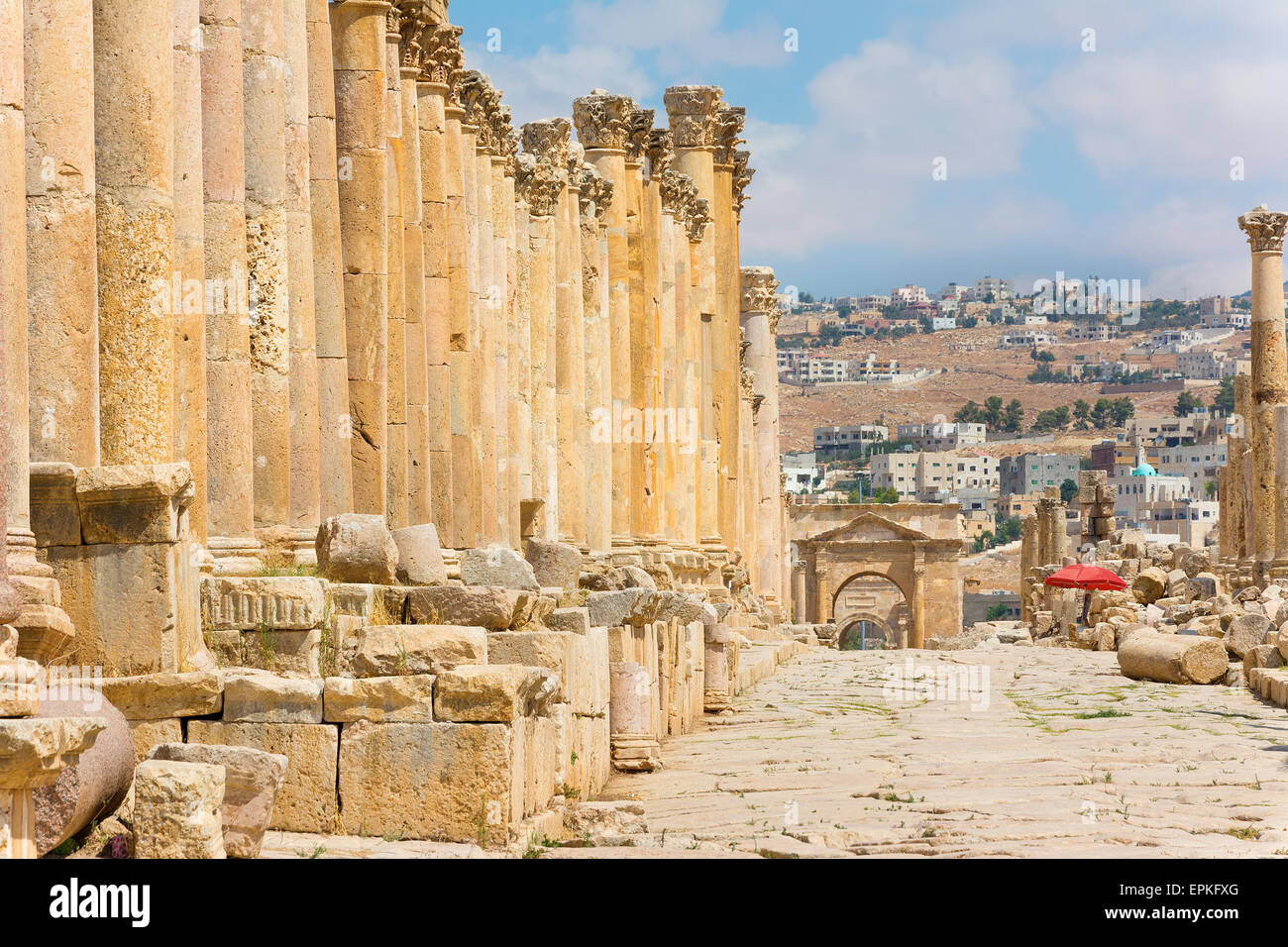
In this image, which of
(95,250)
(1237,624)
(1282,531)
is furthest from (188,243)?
(1282,531)

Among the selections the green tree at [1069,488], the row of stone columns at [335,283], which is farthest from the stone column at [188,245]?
the green tree at [1069,488]

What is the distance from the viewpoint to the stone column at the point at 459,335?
1719 cm

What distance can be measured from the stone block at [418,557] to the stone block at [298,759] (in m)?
2.75

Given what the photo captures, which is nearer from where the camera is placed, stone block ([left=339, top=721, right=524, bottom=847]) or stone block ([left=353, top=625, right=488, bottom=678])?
stone block ([left=339, top=721, right=524, bottom=847])

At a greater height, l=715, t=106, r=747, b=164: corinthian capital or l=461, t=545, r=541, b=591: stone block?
l=715, t=106, r=747, b=164: corinthian capital

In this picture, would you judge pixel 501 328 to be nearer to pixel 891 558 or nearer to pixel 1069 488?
pixel 891 558

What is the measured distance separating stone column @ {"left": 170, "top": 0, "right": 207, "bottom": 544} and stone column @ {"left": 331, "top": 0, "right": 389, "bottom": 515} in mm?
3777

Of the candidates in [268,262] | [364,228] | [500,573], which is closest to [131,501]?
[268,262]

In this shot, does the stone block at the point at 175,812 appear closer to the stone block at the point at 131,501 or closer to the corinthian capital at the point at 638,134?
the stone block at the point at 131,501

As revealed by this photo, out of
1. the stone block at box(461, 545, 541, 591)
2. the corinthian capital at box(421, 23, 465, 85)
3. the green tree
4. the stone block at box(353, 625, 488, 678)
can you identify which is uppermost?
the corinthian capital at box(421, 23, 465, 85)

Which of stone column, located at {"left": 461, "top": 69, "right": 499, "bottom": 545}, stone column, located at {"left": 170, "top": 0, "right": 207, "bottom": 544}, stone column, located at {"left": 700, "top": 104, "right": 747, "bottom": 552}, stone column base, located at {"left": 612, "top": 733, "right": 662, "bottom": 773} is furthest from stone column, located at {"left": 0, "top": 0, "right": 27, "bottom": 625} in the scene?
stone column, located at {"left": 700, "top": 104, "right": 747, "bottom": 552}

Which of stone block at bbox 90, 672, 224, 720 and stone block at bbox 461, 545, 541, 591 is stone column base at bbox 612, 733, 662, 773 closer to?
stone block at bbox 461, 545, 541, 591

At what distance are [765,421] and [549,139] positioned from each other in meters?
22.0

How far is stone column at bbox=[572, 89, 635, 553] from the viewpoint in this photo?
25047 millimetres
